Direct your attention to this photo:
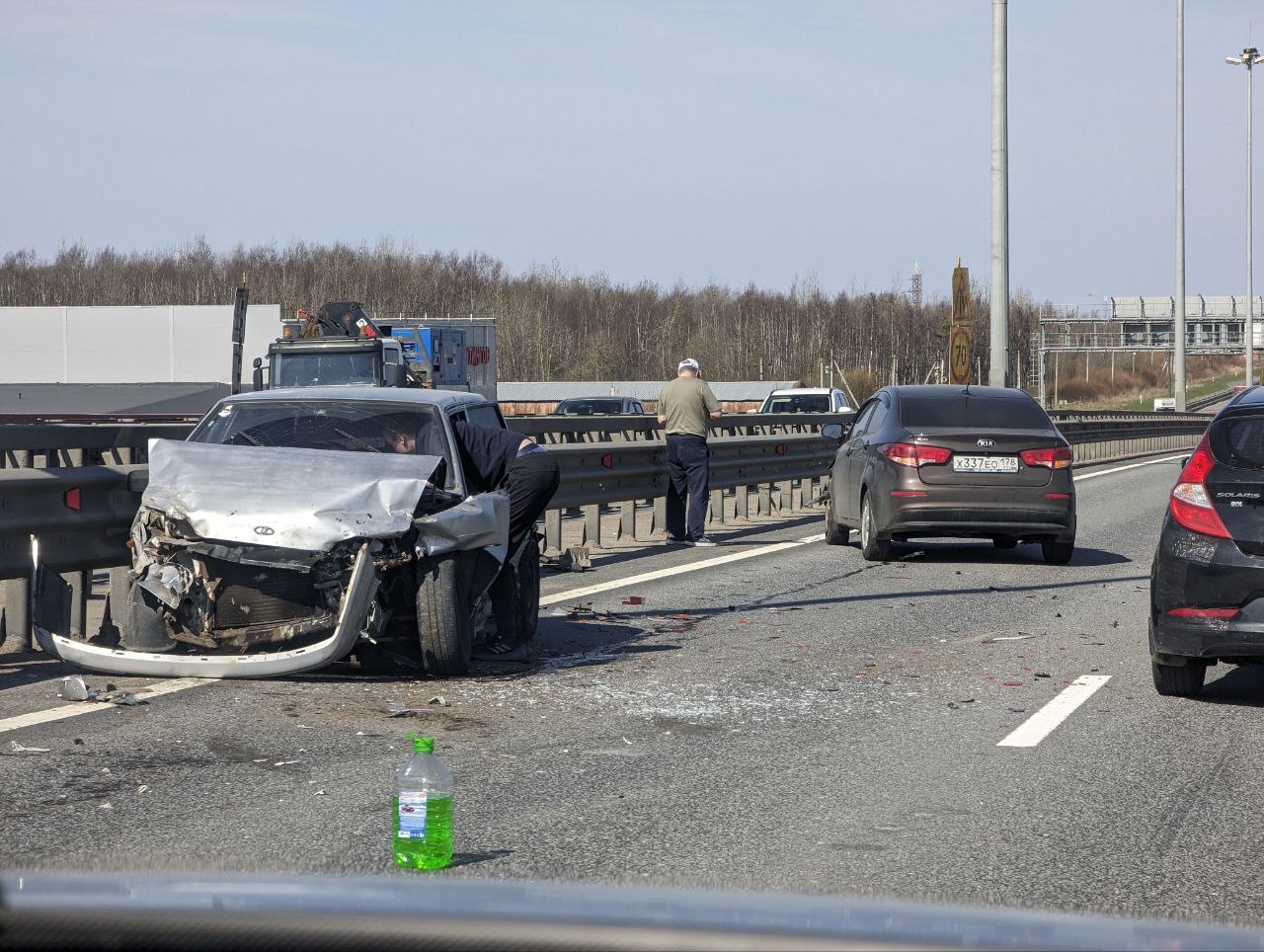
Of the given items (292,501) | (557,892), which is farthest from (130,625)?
(557,892)

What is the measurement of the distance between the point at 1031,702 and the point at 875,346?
11980 centimetres

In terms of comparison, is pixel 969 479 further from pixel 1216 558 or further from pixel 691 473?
pixel 1216 558

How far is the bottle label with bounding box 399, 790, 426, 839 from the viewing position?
181 inches

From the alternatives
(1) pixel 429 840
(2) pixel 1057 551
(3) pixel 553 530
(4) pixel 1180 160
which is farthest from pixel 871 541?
(4) pixel 1180 160

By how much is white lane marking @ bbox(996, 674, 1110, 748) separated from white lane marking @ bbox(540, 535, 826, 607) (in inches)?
152

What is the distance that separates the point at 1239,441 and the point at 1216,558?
54 centimetres

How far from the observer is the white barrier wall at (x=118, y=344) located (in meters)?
54.0

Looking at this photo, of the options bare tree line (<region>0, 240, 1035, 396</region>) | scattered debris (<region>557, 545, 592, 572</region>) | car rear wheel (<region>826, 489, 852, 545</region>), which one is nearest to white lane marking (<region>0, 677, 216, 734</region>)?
scattered debris (<region>557, 545, 592, 572</region>)

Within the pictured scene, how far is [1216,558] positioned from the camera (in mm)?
7258

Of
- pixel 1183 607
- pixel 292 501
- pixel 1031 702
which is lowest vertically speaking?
pixel 1031 702

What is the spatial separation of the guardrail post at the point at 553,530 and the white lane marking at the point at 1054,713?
6.51 m

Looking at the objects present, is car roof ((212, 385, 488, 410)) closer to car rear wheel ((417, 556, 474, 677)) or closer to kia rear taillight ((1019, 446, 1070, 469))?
car rear wheel ((417, 556, 474, 677))

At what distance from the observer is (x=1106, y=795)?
5664mm

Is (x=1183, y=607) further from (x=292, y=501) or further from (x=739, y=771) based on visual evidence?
(x=292, y=501)
